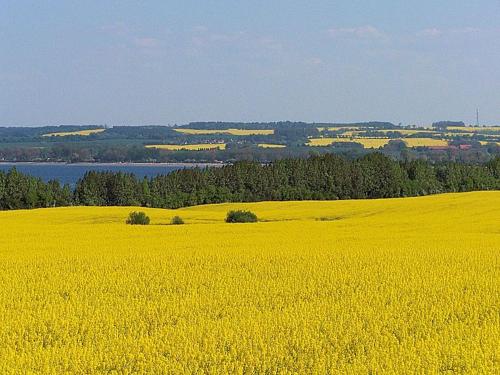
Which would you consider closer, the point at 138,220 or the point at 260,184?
the point at 138,220

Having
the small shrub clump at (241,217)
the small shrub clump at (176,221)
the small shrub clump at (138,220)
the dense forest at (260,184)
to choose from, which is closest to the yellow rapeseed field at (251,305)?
the small shrub clump at (138,220)

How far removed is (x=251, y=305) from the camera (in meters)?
16.2

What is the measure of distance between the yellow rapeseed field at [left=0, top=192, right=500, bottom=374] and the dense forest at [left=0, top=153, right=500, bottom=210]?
7695 centimetres

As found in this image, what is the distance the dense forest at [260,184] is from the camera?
106 metres

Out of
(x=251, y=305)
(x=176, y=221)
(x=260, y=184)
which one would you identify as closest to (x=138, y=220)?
(x=176, y=221)

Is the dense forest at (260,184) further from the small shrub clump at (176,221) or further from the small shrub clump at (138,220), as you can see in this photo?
the small shrub clump at (138,220)

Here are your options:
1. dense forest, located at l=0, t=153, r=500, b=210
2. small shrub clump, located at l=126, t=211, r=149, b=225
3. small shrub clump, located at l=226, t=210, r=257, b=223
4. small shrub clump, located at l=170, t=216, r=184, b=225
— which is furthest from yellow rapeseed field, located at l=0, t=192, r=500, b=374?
dense forest, located at l=0, t=153, r=500, b=210

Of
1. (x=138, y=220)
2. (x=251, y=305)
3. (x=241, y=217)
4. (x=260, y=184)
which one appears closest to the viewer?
(x=251, y=305)

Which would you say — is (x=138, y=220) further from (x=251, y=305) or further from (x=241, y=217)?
(x=251, y=305)

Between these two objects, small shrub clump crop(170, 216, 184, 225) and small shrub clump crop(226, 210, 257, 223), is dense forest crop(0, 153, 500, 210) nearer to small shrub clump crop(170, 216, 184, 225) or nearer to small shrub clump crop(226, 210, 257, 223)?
small shrub clump crop(170, 216, 184, 225)

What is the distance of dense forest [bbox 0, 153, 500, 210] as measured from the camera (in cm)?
10619

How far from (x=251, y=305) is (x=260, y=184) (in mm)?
103105

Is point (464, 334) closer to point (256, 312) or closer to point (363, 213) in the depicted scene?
point (256, 312)

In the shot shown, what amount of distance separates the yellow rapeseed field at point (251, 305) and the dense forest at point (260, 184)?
76950mm
